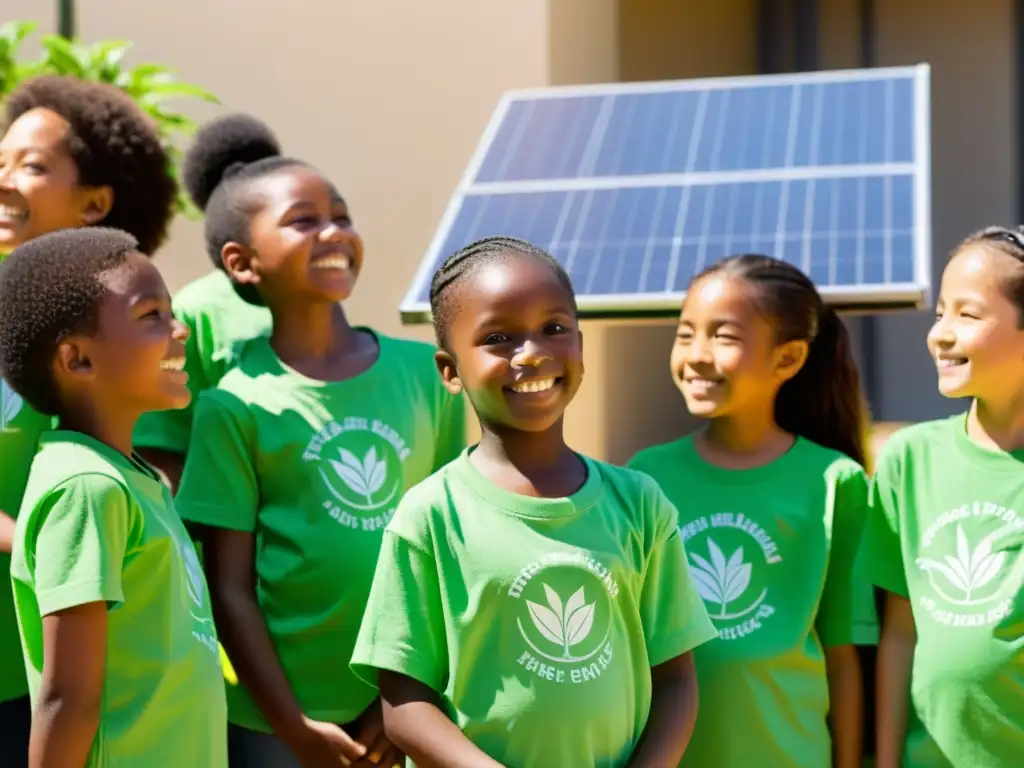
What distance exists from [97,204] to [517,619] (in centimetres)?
185

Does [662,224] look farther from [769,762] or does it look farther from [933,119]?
[933,119]

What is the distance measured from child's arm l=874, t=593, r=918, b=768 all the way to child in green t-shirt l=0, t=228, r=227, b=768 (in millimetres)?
1436

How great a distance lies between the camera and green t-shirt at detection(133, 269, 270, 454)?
3.90m

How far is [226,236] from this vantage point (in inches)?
160

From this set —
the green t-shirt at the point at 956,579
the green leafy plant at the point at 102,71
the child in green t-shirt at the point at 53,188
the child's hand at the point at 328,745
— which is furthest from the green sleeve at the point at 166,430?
the green leafy plant at the point at 102,71

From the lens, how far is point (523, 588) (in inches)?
113

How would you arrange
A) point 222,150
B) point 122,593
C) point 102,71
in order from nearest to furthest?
point 122,593 → point 222,150 → point 102,71

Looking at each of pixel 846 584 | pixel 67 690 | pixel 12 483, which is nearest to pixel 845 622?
pixel 846 584

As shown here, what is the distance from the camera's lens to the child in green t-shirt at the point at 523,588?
2855 millimetres

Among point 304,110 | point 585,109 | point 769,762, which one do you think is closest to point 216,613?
point 769,762

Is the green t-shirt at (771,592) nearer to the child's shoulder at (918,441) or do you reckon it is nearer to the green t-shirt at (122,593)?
the child's shoulder at (918,441)

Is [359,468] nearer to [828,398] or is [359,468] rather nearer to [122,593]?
[122,593]

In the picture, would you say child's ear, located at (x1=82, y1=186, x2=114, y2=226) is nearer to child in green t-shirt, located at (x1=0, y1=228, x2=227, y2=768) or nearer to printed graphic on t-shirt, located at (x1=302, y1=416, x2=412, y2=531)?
child in green t-shirt, located at (x1=0, y1=228, x2=227, y2=768)

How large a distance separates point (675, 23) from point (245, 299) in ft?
12.7
